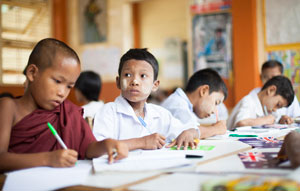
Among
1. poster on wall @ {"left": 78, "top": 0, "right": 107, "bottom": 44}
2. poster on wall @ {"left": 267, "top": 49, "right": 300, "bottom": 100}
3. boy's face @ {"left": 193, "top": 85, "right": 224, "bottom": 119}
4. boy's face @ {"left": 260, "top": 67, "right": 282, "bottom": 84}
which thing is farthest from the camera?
poster on wall @ {"left": 78, "top": 0, "right": 107, "bottom": 44}

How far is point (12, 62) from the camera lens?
21.6 ft

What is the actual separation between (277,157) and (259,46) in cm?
448

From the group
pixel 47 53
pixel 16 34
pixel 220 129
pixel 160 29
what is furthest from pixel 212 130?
pixel 160 29

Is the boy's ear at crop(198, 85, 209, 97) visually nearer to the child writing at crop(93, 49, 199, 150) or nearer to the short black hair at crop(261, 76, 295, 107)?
the child writing at crop(93, 49, 199, 150)

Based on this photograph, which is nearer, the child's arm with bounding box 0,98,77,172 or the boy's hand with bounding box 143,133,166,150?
the child's arm with bounding box 0,98,77,172

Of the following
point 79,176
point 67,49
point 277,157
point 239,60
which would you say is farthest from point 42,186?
point 239,60

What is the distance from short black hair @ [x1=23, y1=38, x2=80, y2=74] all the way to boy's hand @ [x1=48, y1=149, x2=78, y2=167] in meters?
0.32

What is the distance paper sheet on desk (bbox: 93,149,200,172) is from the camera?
985 millimetres

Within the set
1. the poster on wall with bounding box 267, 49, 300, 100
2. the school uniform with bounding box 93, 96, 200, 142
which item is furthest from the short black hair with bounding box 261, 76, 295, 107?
the poster on wall with bounding box 267, 49, 300, 100

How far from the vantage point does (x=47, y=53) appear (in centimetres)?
119

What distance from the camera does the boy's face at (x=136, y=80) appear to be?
5.52ft

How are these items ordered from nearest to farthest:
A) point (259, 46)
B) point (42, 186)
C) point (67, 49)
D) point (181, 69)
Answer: point (42, 186), point (67, 49), point (259, 46), point (181, 69)

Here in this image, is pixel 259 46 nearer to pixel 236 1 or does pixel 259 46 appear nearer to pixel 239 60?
pixel 239 60

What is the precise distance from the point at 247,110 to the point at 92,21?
5202mm
